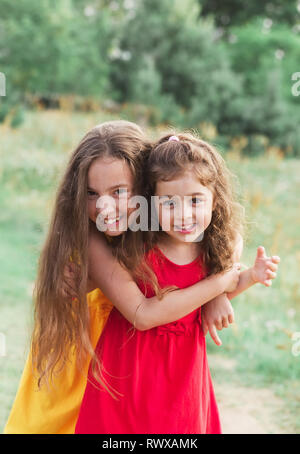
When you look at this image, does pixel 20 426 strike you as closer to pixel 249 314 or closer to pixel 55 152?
pixel 249 314

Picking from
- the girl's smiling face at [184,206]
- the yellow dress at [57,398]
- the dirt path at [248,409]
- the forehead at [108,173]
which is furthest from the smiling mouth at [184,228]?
the dirt path at [248,409]

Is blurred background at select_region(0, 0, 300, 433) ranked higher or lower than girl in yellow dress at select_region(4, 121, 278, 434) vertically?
higher

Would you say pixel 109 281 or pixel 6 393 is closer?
pixel 109 281

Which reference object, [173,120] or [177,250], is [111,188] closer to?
[177,250]

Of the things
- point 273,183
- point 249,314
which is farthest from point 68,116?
point 249,314

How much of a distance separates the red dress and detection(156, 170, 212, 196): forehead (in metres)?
0.25

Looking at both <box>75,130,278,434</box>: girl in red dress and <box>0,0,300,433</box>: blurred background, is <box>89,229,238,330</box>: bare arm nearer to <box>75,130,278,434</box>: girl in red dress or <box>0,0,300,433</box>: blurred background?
<box>75,130,278,434</box>: girl in red dress

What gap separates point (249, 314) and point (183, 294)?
8.78 ft

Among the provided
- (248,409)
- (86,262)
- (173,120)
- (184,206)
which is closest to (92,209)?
(86,262)

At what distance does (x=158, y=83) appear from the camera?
34.1 ft

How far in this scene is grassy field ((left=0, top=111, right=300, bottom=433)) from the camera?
136 inches

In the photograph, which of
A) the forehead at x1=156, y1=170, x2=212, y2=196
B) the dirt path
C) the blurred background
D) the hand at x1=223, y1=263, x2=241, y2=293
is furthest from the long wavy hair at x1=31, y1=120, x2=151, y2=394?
the dirt path

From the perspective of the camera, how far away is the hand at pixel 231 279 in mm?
1705

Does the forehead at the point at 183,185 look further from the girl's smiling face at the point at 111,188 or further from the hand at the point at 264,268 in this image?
the hand at the point at 264,268
